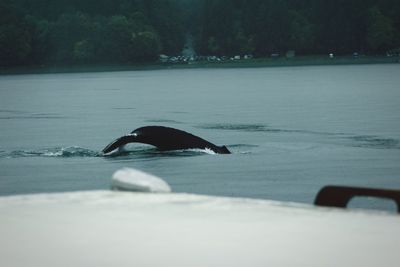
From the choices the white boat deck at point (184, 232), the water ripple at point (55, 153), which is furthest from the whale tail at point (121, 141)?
the white boat deck at point (184, 232)

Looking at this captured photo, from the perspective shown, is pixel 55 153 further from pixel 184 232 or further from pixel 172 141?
pixel 184 232

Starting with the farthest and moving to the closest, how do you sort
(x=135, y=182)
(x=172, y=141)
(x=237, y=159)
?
(x=172, y=141), (x=237, y=159), (x=135, y=182)

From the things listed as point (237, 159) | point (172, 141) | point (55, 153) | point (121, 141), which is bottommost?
point (55, 153)

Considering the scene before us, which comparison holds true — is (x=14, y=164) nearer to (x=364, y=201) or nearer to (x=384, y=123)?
(x=364, y=201)

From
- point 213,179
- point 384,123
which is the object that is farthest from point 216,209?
point 384,123

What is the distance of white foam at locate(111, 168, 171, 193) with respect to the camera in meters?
9.20

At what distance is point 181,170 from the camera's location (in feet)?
90.3

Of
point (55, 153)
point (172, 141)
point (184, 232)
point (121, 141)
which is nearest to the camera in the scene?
point (184, 232)

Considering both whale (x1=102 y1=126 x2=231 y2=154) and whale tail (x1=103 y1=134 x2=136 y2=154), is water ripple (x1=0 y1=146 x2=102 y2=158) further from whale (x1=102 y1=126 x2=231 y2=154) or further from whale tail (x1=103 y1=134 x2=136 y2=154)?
whale (x1=102 y1=126 x2=231 y2=154)

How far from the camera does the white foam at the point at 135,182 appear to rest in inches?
362

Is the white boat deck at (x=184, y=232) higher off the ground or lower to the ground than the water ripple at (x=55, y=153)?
higher

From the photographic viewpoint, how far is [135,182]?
30.3 feet

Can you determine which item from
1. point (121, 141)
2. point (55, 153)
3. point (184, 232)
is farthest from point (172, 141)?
point (184, 232)

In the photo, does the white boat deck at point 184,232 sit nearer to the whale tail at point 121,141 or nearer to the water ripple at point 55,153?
the whale tail at point 121,141
